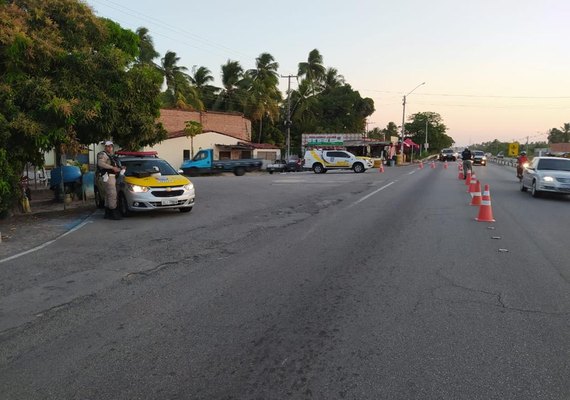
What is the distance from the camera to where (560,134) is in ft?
437

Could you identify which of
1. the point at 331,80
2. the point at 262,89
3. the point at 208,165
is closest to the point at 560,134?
the point at 331,80

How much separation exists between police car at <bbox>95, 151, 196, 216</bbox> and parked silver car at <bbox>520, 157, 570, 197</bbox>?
11.1m

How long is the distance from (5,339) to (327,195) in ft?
46.0

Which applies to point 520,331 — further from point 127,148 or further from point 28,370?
point 127,148

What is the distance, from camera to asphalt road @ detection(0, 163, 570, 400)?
3.50 metres

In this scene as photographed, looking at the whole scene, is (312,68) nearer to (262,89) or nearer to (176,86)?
(262,89)

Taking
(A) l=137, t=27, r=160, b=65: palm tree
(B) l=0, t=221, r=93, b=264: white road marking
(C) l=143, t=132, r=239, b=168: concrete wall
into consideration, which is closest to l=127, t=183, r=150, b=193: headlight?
(B) l=0, t=221, r=93, b=264: white road marking

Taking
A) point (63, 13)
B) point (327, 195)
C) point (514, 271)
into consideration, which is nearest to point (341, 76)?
point (327, 195)

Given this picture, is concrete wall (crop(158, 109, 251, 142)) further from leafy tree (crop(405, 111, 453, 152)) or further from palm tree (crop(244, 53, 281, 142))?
leafy tree (crop(405, 111, 453, 152))

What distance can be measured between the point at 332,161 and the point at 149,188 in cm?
2570

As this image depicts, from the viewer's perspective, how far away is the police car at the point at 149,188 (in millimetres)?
11492

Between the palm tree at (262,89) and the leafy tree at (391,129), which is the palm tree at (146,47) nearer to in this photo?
the palm tree at (262,89)

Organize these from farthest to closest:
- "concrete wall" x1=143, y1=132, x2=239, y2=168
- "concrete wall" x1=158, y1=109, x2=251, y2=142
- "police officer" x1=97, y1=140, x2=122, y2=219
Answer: "concrete wall" x1=158, y1=109, x2=251, y2=142 → "concrete wall" x1=143, y1=132, x2=239, y2=168 → "police officer" x1=97, y1=140, x2=122, y2=219

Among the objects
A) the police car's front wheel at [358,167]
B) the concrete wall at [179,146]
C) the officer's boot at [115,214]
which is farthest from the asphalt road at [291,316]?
the concrete wall at [179,146]
